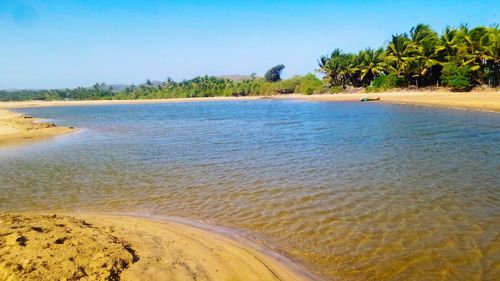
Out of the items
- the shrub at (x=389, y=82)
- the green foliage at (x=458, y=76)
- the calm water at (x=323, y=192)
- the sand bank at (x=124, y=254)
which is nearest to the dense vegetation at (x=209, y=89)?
the shrub at (x=389, y=82)

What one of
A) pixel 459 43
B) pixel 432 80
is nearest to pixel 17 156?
pixel 459 43

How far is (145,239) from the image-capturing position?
6578mm

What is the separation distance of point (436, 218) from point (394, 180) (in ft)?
10.7

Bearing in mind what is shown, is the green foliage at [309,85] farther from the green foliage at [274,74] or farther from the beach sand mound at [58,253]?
the beach sand mound at [58,253]

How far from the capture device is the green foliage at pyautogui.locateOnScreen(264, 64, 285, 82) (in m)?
146

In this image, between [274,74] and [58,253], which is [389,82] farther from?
[274,74]

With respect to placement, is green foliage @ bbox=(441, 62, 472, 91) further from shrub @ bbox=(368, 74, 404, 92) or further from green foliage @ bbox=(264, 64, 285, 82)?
green foliage @ bbox=(264, 64, 285, 82)

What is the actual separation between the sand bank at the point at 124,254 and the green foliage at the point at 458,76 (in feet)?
180

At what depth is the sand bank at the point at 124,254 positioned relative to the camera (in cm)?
459

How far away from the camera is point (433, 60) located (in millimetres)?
59781

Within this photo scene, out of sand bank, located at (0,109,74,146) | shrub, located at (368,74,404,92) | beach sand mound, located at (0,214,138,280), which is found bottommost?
sand bank, located at (0,109,74,146)

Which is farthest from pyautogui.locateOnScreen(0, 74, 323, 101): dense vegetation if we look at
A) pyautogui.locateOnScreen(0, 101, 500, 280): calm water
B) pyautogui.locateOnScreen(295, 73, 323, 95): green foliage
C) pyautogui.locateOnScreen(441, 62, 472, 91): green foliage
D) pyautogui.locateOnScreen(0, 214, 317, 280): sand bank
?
pyautogui.locateOnScreen(0, 214, 317, 280): sand bank

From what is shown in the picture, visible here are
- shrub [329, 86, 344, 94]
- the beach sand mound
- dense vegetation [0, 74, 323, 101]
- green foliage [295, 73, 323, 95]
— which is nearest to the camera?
the beach sand mound

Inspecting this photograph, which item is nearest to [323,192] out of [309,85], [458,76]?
[458,76]
